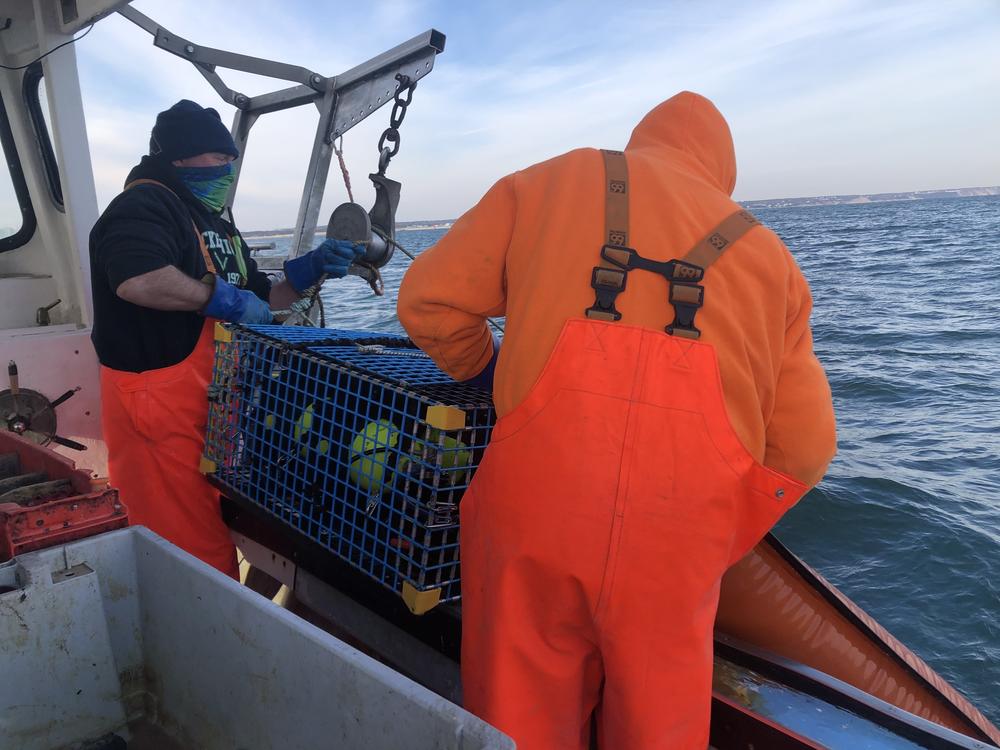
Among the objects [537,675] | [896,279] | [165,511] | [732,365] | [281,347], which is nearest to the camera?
[732,365]

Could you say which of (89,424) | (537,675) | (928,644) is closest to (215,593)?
(537,675)

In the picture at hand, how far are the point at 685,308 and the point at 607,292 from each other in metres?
0.17

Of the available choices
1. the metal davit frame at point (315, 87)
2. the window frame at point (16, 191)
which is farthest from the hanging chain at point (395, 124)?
the window frame at point (16, 191)

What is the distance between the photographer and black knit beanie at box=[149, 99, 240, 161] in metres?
2.93

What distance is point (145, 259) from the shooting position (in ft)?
8.45

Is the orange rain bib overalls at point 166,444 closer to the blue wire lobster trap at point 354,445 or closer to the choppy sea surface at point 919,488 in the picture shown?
the blue wire lobster trap at point 354,445

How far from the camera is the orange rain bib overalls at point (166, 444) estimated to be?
2752 millimetres

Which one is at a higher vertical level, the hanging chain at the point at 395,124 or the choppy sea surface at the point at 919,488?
the hanging chain at the point at 395,124

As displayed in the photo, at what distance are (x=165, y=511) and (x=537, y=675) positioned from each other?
5.97 feet

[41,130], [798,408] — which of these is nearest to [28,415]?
[41,130]

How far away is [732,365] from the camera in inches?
61.6

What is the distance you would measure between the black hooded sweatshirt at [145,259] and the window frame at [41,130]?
1.68 m

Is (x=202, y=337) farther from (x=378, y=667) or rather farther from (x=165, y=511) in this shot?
(x=378, y=667)

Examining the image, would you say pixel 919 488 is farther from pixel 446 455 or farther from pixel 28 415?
pixel 28 415
